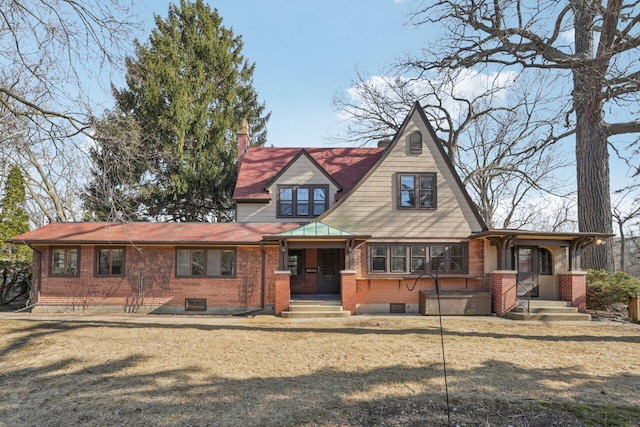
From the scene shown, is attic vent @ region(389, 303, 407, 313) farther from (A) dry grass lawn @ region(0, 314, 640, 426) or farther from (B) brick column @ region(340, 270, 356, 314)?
(A) dry grass lawn @ region(0, 314, 640, 426)

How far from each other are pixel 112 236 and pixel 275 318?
6964 mm

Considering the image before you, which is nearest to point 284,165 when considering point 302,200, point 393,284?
point 302,200

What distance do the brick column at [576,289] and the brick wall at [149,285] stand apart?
1082 cm

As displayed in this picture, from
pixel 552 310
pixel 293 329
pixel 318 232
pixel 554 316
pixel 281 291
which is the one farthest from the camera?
pixel 318 232

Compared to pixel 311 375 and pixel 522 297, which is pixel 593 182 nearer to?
pixel 522 297

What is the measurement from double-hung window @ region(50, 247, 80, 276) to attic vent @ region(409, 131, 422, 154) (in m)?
13.6

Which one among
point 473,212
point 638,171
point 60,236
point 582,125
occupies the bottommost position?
point 60,236

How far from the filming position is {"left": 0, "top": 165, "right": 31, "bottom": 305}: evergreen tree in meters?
16.0

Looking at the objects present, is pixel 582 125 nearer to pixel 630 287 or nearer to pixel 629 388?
pixel 630 287

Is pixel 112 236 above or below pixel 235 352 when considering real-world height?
above

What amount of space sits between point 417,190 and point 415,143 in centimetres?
192

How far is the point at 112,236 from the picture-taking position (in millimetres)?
13789

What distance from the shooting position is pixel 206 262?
1407 cm

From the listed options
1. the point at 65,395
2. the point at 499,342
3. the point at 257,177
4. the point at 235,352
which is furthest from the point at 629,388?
the point at 257,177
